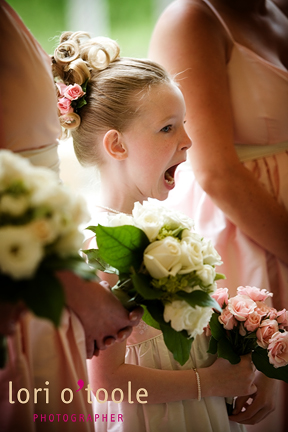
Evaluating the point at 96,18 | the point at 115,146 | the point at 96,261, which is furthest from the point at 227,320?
the point at 96,18

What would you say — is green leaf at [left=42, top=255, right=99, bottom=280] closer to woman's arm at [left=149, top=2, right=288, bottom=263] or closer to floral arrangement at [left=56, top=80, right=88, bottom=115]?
floral arrangement at [left=56, top=80, right=88, bottom=115]

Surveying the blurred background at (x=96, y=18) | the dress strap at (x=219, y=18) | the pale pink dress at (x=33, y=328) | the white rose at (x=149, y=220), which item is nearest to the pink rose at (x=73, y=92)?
the pale pink dress at (x=33, y=328)

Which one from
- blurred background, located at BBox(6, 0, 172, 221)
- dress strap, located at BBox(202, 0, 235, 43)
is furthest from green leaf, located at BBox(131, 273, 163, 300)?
blurred background, located at BBox(6, 0, 172, 221)

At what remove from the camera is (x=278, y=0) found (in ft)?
6.46

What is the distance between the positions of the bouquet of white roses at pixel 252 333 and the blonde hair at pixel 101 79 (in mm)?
623

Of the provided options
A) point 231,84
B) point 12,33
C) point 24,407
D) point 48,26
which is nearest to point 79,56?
point 12,33

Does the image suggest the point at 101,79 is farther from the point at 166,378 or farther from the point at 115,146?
the point at 166,378

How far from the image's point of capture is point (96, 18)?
3.19 m

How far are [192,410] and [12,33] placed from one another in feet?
3.46

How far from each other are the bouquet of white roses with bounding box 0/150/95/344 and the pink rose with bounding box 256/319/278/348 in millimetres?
668

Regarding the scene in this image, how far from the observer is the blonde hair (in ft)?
4.34

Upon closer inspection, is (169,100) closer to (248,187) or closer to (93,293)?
(248,187)

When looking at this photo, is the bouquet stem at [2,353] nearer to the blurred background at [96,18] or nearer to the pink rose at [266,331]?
the pink rose at [266,331]

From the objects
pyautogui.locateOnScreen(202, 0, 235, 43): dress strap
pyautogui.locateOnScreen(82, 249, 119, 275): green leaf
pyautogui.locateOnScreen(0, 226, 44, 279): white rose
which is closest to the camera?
pyautogui.locateOnScreen(0, 226, 44, 279): white rose
